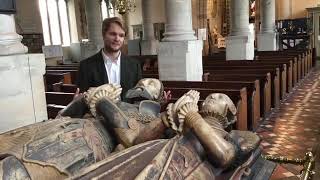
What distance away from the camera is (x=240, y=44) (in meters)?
11.9

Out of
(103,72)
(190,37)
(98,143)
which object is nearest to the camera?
(98,143)

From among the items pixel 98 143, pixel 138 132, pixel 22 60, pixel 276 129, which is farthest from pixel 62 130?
pixel 276 129

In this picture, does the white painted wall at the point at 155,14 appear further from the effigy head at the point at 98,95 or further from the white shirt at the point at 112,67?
the effigy head at the point at 98,95

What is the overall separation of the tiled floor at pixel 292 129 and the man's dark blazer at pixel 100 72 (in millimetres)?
2008

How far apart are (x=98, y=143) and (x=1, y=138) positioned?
0.56 metres

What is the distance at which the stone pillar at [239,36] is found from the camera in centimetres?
1185

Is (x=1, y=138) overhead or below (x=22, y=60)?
below

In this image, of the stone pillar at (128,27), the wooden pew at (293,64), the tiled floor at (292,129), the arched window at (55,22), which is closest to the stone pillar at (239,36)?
the wooden pew at (293,64)

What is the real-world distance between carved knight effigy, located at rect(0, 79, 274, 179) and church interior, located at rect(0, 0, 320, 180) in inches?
0.5

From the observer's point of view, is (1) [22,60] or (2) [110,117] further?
(1) [22,60]

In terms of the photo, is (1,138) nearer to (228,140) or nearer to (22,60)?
(228,140)

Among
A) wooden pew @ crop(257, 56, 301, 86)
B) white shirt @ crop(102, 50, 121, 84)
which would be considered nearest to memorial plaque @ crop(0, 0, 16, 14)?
white shirt @ crop(102, 50, 121, 84)

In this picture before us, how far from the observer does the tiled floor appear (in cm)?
509

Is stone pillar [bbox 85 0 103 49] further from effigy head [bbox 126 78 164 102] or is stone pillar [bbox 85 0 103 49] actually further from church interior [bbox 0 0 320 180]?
effigy head [bbox 126 78 164 102]
